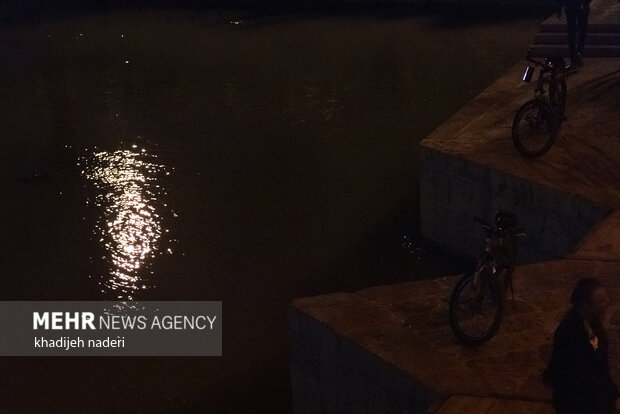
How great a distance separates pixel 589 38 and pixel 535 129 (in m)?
5.41

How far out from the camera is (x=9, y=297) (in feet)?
33.2

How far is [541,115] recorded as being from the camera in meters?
10.0

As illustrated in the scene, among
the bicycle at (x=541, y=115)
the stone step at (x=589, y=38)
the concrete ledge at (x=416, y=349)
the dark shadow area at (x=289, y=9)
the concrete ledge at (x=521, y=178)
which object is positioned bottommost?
the concrete ledge at (x=416, y=349)

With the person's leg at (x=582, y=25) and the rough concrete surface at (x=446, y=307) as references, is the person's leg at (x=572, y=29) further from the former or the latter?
the rough concrete surface at (x=446, y=307)

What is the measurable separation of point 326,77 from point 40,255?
7.84m

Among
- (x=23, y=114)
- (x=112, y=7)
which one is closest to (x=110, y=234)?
(x=23, y=114)

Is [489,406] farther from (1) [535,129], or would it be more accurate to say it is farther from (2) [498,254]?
(1) [535,129]

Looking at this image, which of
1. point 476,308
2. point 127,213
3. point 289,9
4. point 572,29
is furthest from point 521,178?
point 289,9

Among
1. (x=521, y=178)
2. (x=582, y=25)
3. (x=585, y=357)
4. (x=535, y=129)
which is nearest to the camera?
(x=585, y=357)

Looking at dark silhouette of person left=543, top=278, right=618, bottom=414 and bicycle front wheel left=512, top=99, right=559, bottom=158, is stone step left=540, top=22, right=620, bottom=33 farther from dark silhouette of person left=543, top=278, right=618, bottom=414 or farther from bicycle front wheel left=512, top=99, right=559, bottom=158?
dark silhouette of person left=543, top=278, right=618, bottom=414

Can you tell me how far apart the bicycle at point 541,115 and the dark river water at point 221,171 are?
5.42ft

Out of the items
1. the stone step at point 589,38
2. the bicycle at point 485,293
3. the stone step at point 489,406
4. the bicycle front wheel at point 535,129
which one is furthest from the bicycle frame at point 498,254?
the stone step at point 589,38

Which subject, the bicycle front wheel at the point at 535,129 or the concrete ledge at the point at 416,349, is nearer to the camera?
the concrete ledge at the point at 416,349

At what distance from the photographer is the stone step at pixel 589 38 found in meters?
14.6
